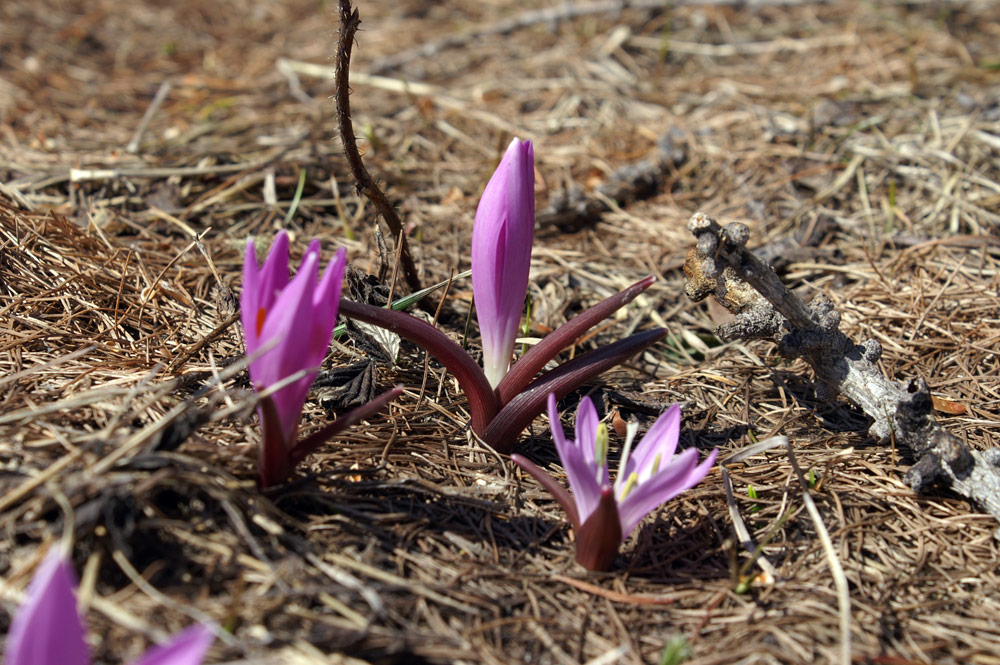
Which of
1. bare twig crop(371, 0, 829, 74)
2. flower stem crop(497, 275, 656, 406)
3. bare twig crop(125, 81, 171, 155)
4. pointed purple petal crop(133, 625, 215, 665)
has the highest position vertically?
bare twig crop(371, 0, 829, 74)

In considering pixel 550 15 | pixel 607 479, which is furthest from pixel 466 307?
pixel 550 15

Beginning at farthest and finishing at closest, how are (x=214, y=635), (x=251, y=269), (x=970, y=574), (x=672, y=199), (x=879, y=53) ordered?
(x=879, y=53) → (x=672, y=199) → (x=970, y=574) → (x=251, y=269) → (x=214, y=635)

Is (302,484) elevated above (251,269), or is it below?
below

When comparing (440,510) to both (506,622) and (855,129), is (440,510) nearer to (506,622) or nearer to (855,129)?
(506,622)

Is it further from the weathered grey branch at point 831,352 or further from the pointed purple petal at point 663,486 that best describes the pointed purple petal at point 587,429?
the weathered grey branch at point 831,352

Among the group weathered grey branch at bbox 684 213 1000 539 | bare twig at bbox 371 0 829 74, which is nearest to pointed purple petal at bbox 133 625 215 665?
weathered grey branch at bbox 684 213 1000 539

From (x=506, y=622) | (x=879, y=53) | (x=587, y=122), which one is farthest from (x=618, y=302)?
(x=879, y=53)

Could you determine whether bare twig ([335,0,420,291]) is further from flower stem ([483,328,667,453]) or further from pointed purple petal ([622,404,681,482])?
pointed purple petal ([622,404,681,482])
